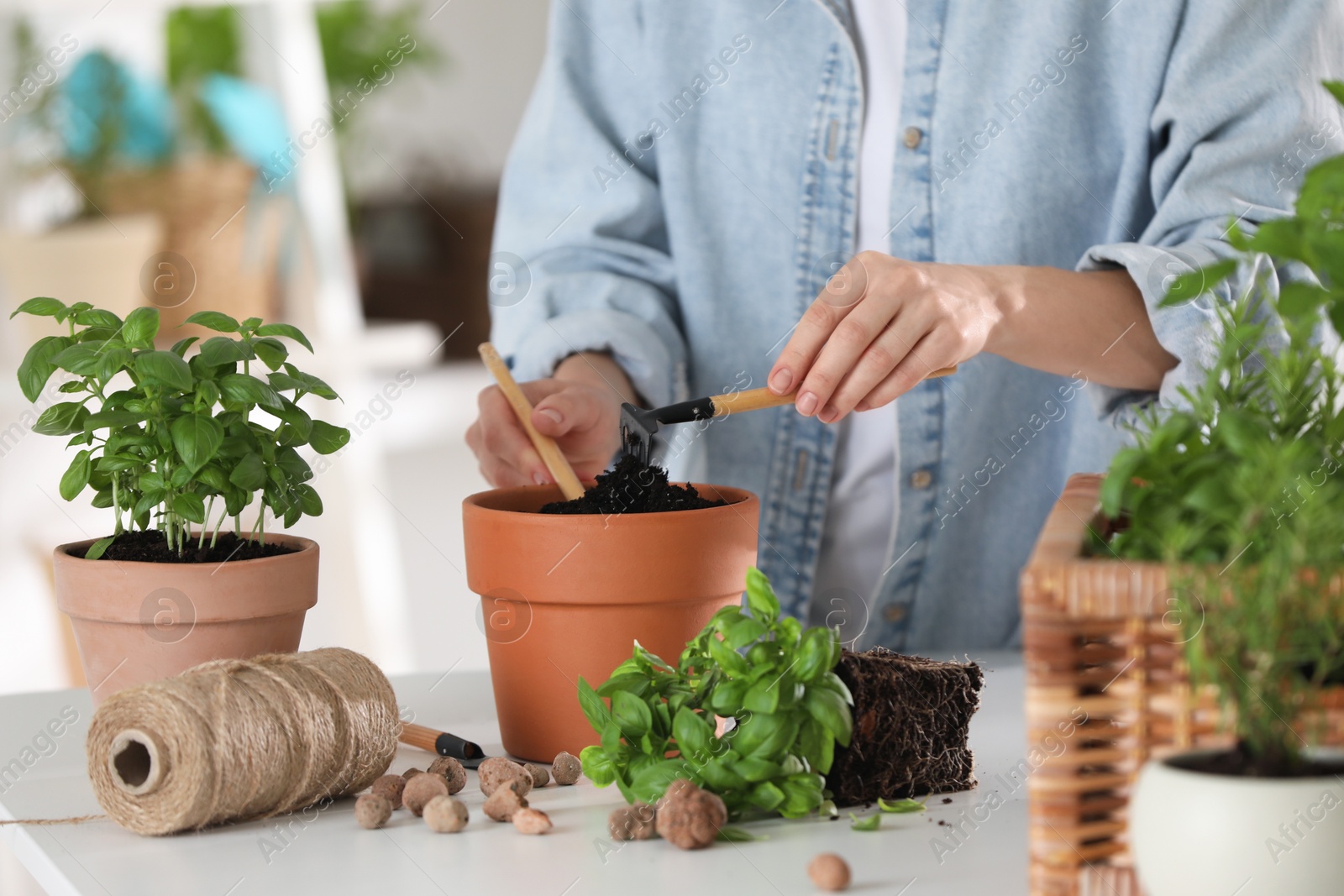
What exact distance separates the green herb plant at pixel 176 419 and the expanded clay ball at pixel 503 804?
24 cm

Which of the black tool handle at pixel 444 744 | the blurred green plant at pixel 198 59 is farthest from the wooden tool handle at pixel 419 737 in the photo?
the blurred green plant at pixel 198 59

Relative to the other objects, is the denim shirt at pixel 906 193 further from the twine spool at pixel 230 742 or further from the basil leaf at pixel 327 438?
the twine spool at pixel 230 742

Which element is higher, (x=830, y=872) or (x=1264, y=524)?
(x=1264, y=524)

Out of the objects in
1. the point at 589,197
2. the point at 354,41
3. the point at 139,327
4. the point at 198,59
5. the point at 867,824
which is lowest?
the point at 867,824

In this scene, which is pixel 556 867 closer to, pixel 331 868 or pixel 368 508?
pixel 331 868

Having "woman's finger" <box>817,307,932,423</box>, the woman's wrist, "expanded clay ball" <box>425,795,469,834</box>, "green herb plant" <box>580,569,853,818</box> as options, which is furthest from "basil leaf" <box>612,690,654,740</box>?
the woman's wrist

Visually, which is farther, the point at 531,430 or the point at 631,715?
the point at 531,430

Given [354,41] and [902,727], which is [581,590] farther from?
[354,41]

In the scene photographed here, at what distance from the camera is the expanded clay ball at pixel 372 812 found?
707 millimetres

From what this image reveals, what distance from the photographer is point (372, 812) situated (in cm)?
71

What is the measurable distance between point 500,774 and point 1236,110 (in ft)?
2.83

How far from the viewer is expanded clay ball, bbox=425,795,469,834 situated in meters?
0.70

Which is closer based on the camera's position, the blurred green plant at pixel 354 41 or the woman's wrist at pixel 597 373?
the woman's wrist at pixel 597 373

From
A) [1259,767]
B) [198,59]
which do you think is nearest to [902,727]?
[1259,767]
